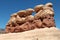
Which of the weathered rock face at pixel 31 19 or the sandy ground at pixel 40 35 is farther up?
the weathered rock face at pixel 31 19

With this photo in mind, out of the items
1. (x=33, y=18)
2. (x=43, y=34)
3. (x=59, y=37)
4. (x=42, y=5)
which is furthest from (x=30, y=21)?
(x=59, y=37)

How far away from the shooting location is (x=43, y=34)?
38.6 meters

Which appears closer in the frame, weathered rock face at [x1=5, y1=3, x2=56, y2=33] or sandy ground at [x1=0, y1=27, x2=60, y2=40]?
sandy ground at [x1=0, y1=27, x2=60, y2=40]

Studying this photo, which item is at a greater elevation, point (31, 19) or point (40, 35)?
point (31, 19)

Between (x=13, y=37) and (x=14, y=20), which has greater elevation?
(x=14, y=20)

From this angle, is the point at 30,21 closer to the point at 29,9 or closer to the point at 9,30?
the point at 29,9

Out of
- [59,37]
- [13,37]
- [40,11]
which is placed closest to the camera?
[59,37]

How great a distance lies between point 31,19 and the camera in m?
45.2

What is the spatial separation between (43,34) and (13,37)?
6143 millimetres

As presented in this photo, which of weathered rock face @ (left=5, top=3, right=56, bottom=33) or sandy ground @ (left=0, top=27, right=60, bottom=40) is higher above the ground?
weathered rock face @ (left=5, top=3, right=56, bottom=33)

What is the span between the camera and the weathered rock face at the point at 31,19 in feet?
141

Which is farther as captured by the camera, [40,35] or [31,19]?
[31,19]

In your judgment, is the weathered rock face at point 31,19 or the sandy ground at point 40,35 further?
the weathered rock face at point 31,19

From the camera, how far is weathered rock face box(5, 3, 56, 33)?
43.1 m
